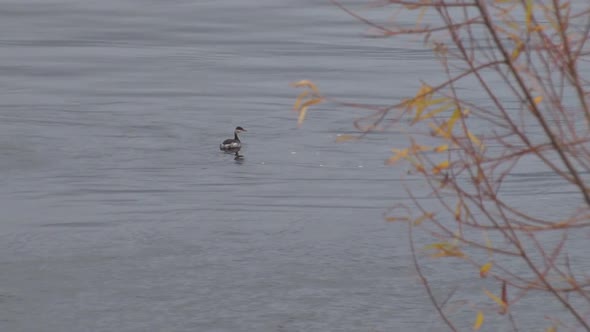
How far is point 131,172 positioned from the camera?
12.2m

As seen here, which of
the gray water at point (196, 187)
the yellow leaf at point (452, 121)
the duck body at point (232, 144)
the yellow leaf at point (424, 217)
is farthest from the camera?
the duck body at point (232, 144)

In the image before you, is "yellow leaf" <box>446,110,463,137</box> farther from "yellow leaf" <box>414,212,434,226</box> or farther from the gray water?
the gray water

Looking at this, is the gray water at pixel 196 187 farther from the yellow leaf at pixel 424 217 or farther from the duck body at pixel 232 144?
the yellow leaf at pixel 424 217

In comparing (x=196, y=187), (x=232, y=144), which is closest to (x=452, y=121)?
(x=196, y=187)

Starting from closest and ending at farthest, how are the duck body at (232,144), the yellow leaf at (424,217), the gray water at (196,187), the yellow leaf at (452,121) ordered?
the yellow leaf at (452,121) → the yellow leaf at (424,217) → the gray water at (196,187) → the duck body at (232,144)

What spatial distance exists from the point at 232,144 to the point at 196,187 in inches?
61.4

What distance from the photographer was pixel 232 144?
13266 mm

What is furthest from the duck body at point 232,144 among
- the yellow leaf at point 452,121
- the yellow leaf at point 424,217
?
the yellow leaf at point 452,121

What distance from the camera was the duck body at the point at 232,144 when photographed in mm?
13106

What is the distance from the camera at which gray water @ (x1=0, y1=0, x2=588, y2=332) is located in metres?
8.25

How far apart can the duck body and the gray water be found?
0.10 meters

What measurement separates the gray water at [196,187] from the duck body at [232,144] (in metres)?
0.10

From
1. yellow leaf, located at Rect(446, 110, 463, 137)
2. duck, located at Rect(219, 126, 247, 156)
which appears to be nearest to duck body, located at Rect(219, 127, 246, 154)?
duck, located at Rect(219, 126, 247, 156)

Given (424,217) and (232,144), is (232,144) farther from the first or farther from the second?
(424,217)
